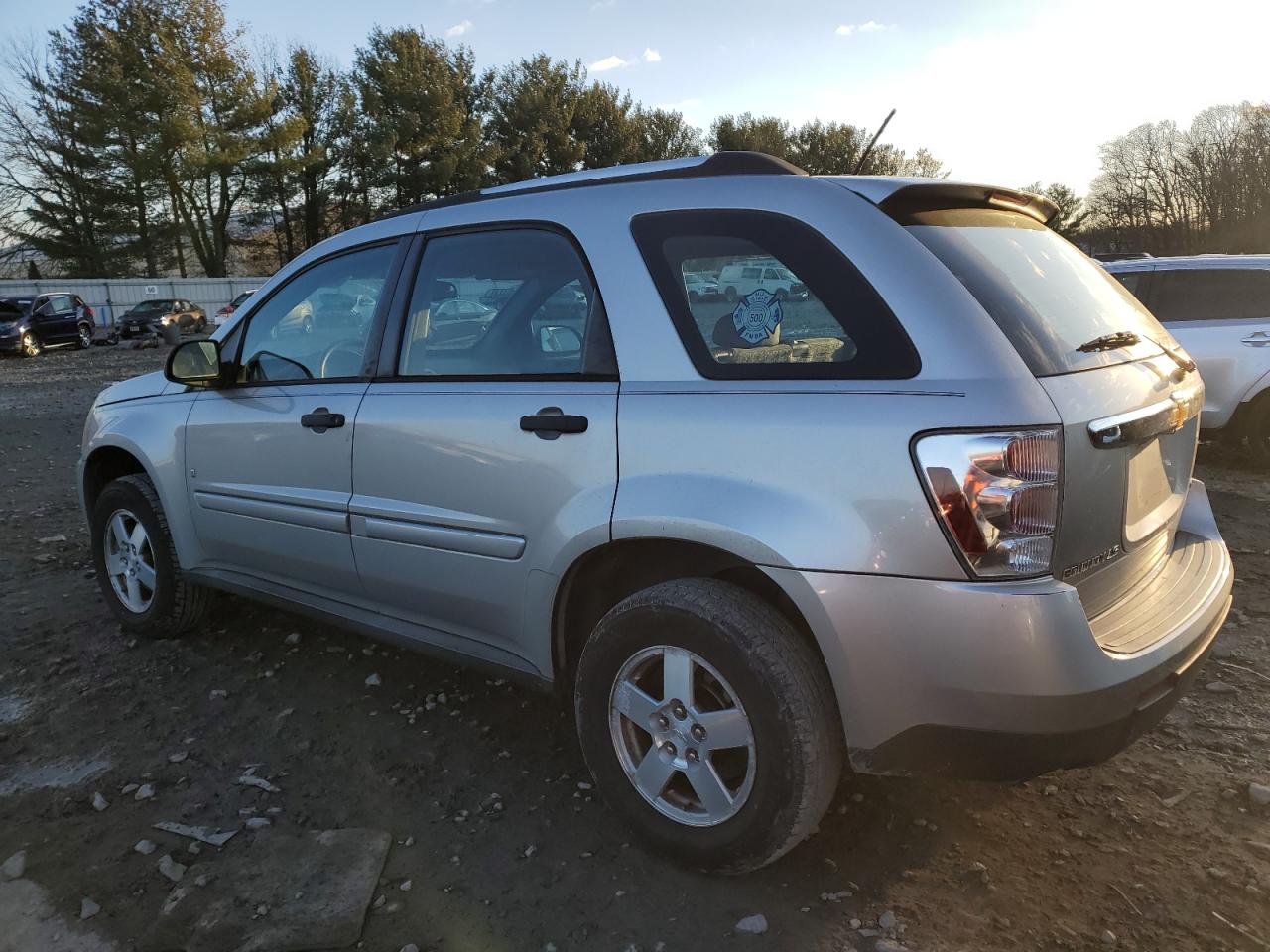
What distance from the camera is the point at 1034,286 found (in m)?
2.32

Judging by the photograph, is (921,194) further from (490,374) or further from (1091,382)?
(490,374)

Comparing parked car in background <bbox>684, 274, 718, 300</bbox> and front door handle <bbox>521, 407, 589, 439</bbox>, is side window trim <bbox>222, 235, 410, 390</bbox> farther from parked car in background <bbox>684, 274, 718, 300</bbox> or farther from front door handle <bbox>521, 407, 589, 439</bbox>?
parked car in background <bbox>684, 274, 718, 300</bbox>

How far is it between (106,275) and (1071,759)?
148 ft

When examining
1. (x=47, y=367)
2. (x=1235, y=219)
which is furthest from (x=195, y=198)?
(x=1235, y=219)

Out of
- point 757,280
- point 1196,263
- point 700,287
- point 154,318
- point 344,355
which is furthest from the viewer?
point 154,318

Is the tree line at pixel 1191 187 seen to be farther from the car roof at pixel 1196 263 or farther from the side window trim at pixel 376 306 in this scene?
the side window trim at pixel 376 306

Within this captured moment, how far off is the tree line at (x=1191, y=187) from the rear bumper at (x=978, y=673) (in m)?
45.3

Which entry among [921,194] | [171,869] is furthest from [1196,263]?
[171,869]

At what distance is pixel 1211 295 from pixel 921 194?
6.13 meters

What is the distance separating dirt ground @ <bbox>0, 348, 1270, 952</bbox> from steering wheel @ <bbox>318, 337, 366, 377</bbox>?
1266 millimetres

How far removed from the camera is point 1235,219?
46.4 meters

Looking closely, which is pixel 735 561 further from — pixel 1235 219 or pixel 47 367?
pixel 1235 219

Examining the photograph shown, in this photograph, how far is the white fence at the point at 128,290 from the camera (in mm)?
34656

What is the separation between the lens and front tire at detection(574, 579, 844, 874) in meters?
2.15
